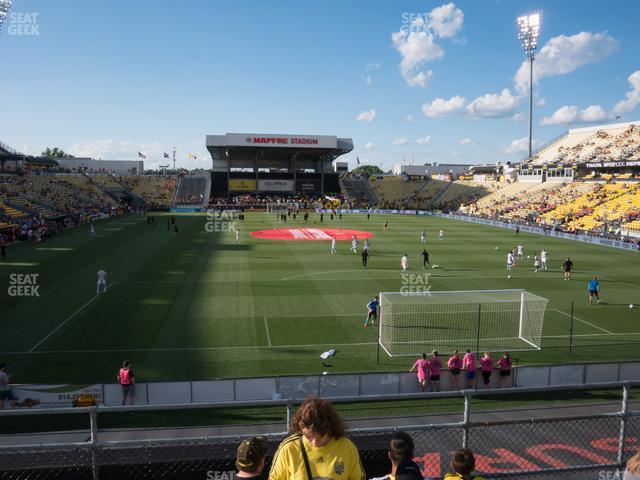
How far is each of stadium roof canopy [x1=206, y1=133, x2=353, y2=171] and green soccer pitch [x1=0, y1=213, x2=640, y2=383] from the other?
4575cm

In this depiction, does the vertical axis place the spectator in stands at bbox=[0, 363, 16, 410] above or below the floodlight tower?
below

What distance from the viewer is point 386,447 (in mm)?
6398

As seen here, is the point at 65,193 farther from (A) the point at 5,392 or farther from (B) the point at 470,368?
(B) the point at 470,368

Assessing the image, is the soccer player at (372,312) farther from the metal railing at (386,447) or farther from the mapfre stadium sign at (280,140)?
the mapfre stadium sign at (280,140)

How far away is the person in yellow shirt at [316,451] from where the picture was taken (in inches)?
150

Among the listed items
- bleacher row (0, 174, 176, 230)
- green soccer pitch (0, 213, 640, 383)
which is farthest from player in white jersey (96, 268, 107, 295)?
bleacher row (0, 174, 176, 230)

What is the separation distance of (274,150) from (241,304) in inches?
2853

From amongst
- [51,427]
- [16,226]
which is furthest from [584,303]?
[16,226]

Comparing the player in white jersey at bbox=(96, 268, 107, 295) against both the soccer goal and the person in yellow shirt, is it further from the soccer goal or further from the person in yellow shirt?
the person in yellow shirt

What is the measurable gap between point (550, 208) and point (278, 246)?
4260 centimetres

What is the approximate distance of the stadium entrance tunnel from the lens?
48406 millimetres

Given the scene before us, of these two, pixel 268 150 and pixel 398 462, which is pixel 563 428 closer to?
pixel 398 462

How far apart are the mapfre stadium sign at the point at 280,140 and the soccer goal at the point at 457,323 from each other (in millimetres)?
67435

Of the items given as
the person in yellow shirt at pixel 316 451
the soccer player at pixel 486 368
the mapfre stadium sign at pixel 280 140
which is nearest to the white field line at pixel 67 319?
the soccer player at pixel 486 368
